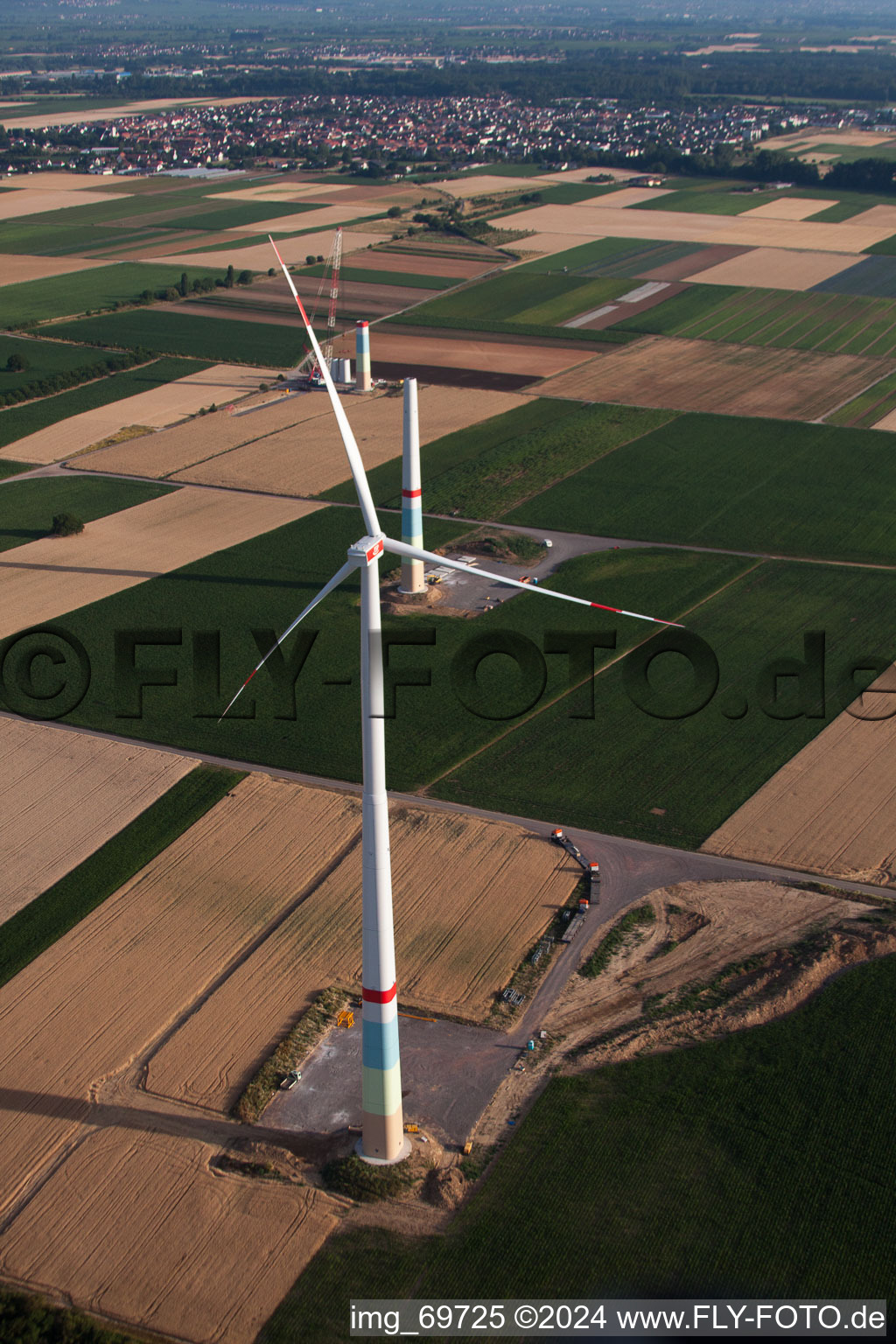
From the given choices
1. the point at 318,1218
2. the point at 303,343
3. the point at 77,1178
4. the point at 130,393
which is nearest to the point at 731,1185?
the point at 318,1218

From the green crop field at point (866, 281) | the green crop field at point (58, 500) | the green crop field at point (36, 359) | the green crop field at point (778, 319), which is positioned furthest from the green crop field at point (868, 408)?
the green crop field at point (36, 359)

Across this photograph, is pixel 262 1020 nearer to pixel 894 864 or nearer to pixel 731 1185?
pixel 731 1185

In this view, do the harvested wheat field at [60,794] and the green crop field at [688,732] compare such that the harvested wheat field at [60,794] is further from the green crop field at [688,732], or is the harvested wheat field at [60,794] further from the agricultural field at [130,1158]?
the green crop field at [688,732]

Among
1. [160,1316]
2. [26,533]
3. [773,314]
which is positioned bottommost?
[160,1316]

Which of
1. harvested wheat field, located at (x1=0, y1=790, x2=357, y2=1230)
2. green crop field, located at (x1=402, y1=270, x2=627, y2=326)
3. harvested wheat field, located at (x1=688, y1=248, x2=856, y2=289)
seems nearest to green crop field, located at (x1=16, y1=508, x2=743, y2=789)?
harvested wheat field, located at (x1=0, y1=790, x2=357, y2=1230)

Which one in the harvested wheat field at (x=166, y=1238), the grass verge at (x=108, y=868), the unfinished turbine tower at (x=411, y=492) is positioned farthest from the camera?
the unfinished turbine tower at (x=411, y=492)

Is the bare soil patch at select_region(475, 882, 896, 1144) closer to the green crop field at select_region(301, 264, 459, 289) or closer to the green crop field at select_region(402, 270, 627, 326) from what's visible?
the green crop field at select_region(402, 270, 627, 326)
